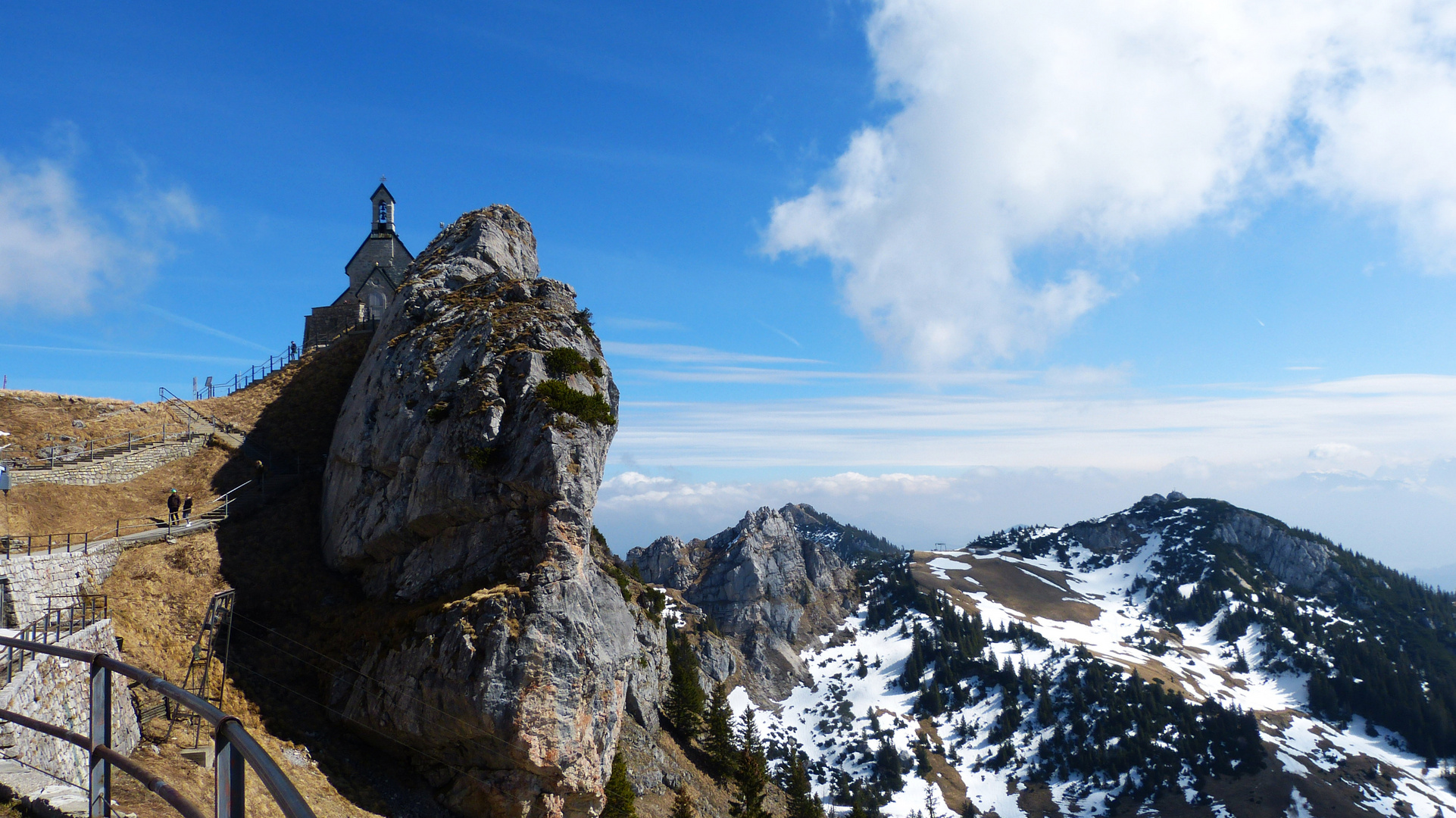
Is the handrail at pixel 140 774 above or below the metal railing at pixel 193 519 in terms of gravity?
below

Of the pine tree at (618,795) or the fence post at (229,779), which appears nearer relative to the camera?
the fence post at (229,779)

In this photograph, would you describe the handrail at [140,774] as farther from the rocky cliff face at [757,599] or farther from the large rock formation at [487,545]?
the rocky cliff face at [757,599]

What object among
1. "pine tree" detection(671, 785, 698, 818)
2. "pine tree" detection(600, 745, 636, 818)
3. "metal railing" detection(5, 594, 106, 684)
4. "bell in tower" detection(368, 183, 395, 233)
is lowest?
"pine tree" detection(671, 785, 698, 818)

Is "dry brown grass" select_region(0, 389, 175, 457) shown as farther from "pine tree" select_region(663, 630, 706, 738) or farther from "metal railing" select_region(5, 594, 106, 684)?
"pine tree" select_region(663, 630, 706, 738)

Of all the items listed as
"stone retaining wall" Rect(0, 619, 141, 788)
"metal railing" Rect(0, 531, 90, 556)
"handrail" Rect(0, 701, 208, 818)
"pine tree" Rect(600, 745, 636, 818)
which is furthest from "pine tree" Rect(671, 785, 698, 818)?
"handrail" Rect(0, 701, 208, 818)

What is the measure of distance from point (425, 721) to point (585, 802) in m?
8.83

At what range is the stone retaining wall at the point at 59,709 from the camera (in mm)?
19172

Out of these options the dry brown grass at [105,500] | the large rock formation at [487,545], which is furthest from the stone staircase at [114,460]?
the large rock formation at [487,545]

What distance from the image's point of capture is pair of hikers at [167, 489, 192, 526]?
36.9 m

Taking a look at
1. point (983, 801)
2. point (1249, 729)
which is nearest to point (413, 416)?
point (983, 801)

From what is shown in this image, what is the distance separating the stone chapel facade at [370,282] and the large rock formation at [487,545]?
23.6m

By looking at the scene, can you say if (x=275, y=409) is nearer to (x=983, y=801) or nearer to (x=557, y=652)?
(x=557, y=652)

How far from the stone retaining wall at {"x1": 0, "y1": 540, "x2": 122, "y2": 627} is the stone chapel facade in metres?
35.7

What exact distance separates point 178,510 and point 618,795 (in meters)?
30.6
